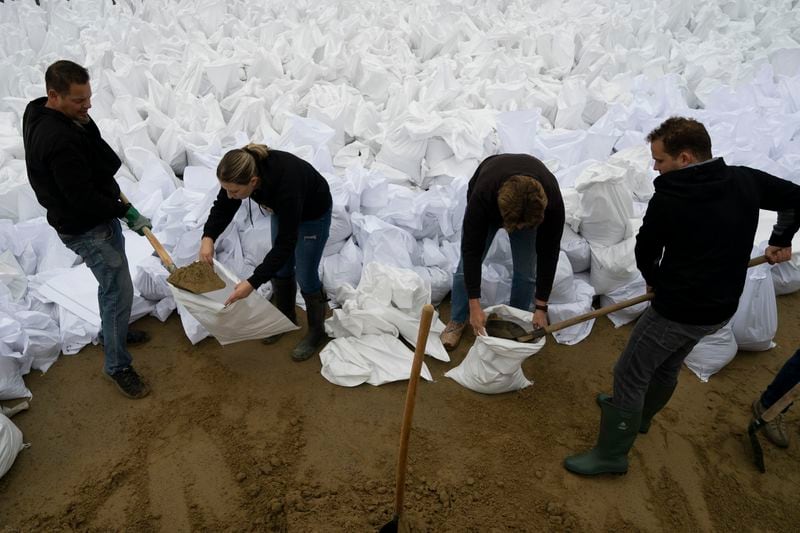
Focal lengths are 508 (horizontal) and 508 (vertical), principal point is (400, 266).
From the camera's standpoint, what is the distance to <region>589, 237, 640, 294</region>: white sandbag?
264 cm

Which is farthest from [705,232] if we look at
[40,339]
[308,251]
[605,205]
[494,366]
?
[40,339]

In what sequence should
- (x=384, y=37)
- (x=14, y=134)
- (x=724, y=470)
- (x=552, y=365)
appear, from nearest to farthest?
(x=724, y=470) < (x=552, y=365) < (x=14, y=134) < (x=384, y=37)

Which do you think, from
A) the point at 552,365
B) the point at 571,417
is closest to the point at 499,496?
the point at 571,417

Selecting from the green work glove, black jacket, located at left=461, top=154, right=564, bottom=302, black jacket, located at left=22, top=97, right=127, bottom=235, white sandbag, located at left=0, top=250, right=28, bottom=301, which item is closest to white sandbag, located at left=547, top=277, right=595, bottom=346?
black jacket, located at left=461, top=154, right=564, bottom=302

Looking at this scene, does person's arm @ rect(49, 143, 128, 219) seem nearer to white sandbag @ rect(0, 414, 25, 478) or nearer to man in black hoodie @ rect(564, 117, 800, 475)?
white sandbag @ rect(0, 414, 25, 478)

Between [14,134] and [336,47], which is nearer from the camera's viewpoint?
[14,134]

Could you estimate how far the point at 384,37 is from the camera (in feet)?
15.0

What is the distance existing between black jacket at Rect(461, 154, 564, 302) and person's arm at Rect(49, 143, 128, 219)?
142 centimetres

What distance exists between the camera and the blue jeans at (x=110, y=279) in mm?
1994

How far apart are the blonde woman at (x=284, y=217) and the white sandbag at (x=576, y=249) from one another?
51.6 inches

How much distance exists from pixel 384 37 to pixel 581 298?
3.14 metres

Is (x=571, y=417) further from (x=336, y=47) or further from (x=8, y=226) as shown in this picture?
(x=336, y=47)

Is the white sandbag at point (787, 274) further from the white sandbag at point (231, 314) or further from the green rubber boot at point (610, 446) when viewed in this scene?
the white sandbag at point (231, 314)

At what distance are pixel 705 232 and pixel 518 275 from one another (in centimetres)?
101
